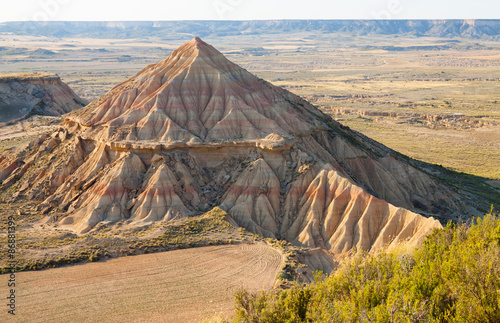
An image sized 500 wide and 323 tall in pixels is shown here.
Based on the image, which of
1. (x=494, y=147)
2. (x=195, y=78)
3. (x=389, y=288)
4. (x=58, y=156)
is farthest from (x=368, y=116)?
(x=389, y=288)

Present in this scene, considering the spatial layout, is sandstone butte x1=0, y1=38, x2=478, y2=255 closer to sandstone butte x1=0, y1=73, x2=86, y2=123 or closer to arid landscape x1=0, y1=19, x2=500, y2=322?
arid landscape x1=0, y1=19, x2=500, y2=322

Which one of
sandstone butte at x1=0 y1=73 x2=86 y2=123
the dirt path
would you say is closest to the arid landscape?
the dirt path

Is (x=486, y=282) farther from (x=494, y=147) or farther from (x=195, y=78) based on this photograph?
(x=494, y=147)

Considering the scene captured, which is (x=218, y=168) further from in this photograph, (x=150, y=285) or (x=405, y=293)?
(x=405, y=293)

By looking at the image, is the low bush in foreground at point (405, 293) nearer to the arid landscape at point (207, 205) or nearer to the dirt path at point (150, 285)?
the arid landscape at point (207, 205)

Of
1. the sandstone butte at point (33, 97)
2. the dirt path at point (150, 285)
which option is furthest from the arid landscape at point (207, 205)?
the sandstone butte at point (33, 97)
